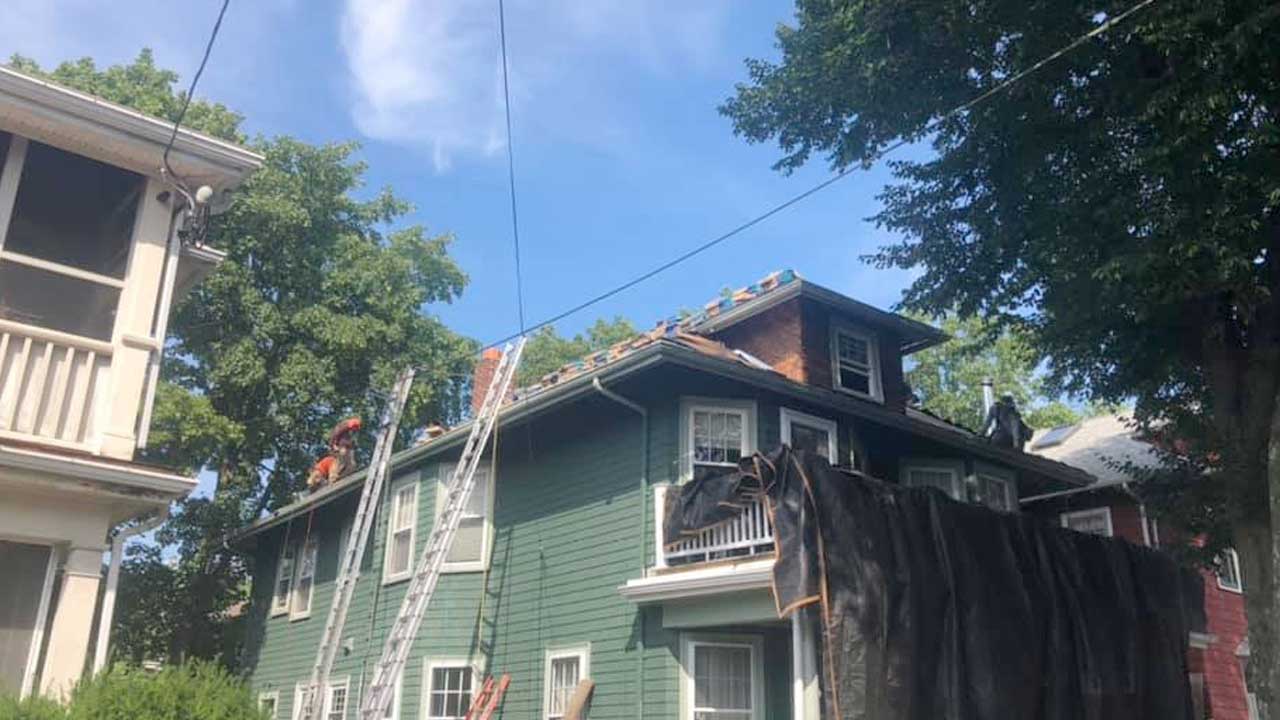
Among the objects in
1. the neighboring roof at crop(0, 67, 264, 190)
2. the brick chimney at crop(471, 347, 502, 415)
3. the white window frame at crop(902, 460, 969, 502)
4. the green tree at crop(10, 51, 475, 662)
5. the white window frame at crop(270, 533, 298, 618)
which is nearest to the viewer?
the neighboring roof at crop(0, 67, 264, 190)

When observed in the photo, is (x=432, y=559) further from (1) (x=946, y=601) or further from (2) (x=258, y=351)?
(2) (x=258, y=351)

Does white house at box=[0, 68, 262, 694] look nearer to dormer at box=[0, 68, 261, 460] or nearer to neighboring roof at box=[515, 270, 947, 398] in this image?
dormer at box=[0, 68, 261, 460]

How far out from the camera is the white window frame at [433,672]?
14.7 metres

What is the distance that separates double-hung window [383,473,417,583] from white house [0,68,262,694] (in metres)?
8.59

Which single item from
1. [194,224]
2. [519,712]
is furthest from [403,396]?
[194,224]

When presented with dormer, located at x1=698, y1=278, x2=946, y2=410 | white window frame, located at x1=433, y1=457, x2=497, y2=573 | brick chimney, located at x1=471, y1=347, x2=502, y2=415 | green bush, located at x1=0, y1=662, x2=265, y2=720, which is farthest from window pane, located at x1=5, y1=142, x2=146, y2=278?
dormer, located at x1=698, y1=278, x2=946, y2=410

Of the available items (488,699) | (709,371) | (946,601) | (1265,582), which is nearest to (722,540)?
(709,371)

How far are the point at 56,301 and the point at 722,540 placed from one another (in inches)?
290

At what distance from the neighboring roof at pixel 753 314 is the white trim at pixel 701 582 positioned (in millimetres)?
4192

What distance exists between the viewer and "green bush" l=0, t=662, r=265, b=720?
6117 millimetres

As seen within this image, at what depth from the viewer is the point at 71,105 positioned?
7492 millimetres

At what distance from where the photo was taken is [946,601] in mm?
11180

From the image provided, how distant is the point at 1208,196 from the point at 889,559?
5.00 m

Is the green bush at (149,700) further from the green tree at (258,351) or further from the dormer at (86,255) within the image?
the green tree at (258,351)
